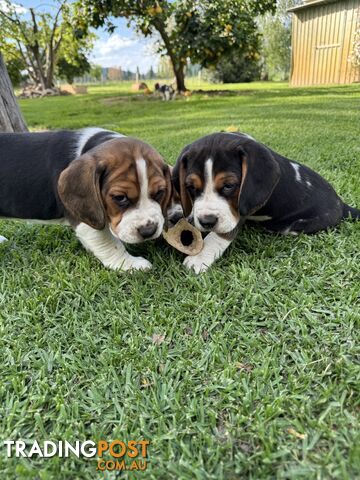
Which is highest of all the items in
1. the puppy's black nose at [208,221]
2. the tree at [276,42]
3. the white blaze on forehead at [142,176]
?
the tree at [276,42]

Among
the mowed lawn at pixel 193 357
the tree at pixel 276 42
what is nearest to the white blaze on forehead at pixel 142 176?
the mowed lawn at pixel 193 357

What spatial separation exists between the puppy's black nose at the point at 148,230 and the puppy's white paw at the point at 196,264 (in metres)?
0.47

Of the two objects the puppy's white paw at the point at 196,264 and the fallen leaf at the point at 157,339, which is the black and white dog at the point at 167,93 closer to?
the puppy's white paw at the point at 196,264

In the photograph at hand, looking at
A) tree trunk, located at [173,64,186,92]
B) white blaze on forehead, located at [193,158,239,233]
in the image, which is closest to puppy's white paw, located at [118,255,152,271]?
white blaze on forehead, located at [193,158,239,233]

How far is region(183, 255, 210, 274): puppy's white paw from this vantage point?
3.29m

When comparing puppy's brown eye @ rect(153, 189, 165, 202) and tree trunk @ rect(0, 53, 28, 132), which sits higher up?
tree trunk @ rect(0, 53, 28, 132)

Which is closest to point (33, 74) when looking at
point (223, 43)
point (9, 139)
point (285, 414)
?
point (223, 43)

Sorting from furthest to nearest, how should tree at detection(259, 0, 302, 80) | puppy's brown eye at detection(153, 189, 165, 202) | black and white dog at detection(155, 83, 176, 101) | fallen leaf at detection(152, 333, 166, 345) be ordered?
tree at detection(259, 0, 302, 80) → black and white dog at detection(155, 83, 176, 101) → puppy's brown eye at detection(153, 189, 165, 202) → fallen leaf at detection(152, 333, 166, 345)

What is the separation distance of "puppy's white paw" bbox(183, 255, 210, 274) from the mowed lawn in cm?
8

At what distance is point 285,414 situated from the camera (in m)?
1.97

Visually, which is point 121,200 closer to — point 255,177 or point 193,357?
point 255,177

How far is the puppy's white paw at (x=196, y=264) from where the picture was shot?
329cm

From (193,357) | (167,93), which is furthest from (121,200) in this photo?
(167,93)

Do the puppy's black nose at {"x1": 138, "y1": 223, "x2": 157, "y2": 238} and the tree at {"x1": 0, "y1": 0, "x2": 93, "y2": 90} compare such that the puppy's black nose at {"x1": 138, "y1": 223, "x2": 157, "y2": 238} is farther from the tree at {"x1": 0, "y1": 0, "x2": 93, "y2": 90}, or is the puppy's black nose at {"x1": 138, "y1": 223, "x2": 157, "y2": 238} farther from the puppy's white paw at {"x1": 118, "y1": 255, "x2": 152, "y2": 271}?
the tree at {"x1": 0, "y1": 0, "x2": 93, "y2": 90}
